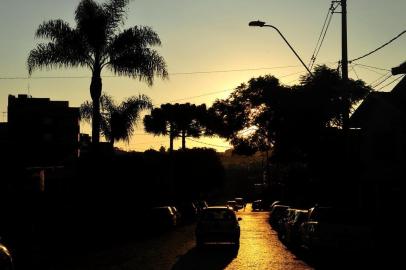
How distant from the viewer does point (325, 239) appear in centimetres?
1900

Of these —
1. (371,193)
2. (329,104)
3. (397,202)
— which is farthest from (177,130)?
(397,202)

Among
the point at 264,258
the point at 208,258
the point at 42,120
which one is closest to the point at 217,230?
the point at 208,258

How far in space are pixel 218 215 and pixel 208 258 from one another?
4.15 m

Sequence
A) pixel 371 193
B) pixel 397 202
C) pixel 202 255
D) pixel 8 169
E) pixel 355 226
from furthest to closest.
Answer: pixel 371 193 → pixel 397 202 → pixel 8 169 → pixel 202 255 → pixel 355 226

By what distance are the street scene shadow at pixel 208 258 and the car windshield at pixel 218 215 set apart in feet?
4.20

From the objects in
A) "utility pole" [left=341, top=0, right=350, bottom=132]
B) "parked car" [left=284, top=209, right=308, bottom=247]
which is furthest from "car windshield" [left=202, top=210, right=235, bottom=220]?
"utility pole" [left=341, top=0, right=350, bottom=132]

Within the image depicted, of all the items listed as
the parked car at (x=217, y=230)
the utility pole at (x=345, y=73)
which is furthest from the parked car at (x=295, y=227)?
the utility pole at (x=345, y=73)

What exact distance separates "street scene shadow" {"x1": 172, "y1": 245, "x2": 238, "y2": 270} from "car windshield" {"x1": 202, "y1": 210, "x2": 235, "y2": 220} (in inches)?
50.4

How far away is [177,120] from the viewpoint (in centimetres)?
7056

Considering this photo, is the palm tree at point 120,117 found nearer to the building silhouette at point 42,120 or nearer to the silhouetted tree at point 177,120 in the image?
the building silhouette at point 42,120

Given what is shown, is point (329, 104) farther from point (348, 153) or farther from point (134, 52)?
point (348, 153)

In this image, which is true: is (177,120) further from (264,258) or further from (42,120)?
(264,258)

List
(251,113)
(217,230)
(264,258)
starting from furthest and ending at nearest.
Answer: (251,113)
(217,230)
(264,258)

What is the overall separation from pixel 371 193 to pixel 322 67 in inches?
459
